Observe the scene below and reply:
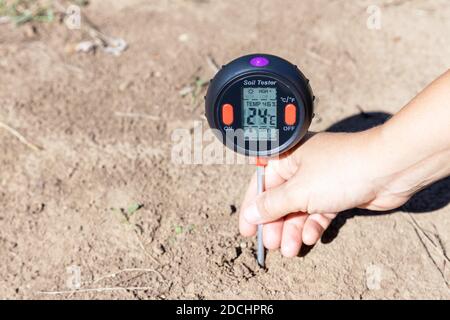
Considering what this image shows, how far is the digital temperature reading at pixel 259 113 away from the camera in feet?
6.89

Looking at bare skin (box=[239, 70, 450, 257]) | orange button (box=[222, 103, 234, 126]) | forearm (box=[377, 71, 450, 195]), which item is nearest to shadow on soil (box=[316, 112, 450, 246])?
bare skin (box=[239, 70, 450, 257])

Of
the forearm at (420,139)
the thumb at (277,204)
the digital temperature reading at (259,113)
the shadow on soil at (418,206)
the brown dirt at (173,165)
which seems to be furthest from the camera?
the shadow on soil at (418,206)

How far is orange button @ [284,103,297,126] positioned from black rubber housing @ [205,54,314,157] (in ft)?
0.09

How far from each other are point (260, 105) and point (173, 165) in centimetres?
87

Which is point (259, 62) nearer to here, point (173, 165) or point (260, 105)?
point (260, 105)

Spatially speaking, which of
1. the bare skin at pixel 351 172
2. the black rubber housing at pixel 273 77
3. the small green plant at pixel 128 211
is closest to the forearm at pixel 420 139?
the bare skin at pixel 351 172

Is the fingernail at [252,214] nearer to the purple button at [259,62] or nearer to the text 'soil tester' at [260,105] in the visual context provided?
the text 'soil tester' at [260,105]

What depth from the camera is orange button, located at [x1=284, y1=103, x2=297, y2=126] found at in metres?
2.11

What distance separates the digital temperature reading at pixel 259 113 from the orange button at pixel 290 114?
4cm

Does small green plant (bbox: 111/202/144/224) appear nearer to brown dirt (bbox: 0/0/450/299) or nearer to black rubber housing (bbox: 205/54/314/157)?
brown dirt (bbox: 0/0/450/299)

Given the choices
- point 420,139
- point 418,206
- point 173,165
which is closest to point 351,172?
point 420,139

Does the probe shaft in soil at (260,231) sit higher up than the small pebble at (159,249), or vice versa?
the probe shaft in soil at (260,231)

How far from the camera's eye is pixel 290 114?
212cm
